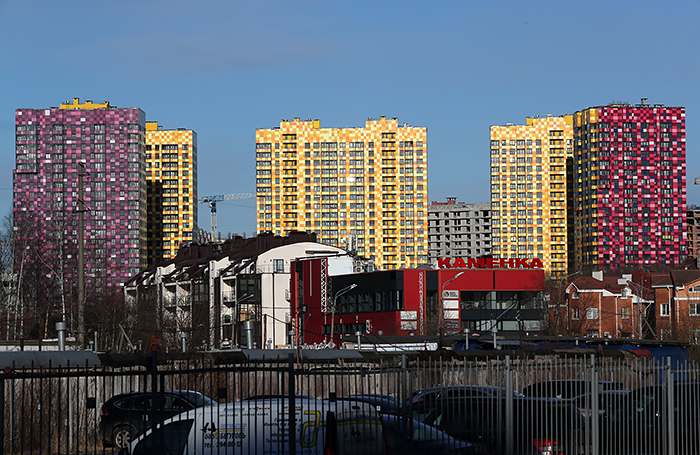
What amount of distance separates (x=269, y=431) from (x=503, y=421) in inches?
166

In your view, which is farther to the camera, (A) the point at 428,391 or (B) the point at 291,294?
(B) the point at 291,294

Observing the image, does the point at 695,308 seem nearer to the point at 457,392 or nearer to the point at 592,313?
the point at 592,313

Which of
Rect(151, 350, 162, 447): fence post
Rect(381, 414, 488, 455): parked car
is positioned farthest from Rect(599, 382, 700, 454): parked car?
Rect(151, 350, 162, 447): fence post

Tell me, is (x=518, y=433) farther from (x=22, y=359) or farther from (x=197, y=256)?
(x=197, y=256)

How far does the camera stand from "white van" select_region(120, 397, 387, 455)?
14422 mm

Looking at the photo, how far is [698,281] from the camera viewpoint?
104438mm

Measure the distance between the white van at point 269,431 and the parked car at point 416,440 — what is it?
0.25 m

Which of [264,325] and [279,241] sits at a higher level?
[279,241]

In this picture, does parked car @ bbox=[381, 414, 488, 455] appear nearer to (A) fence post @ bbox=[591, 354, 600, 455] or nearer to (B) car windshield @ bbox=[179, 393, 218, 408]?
(A) fence post @ bbox=[591, 354, 600, 455]

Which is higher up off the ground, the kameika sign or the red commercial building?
the kameika sign

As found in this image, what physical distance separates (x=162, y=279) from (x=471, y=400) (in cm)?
12714

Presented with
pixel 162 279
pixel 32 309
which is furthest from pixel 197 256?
pixel 32 309

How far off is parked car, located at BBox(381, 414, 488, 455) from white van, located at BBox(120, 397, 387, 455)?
25 cm

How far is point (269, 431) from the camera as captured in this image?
1482 centimetres
